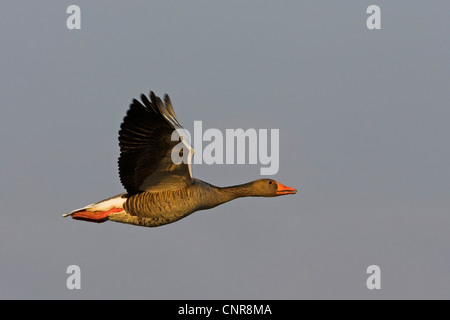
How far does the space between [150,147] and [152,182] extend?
31.9 inches

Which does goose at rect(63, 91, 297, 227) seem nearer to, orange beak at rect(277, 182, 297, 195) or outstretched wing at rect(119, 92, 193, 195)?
outstretched wing at rect(119, 92, 193, 195)

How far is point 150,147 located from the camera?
15844 mm

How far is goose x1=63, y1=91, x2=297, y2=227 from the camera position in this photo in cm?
1573

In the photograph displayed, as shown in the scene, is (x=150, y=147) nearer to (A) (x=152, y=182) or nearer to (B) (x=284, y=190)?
(A) (x=152, y=182)

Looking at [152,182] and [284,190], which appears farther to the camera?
[284,190]

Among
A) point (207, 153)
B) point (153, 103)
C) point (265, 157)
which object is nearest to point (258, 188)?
point (265, 157)

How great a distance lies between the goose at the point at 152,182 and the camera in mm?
15734

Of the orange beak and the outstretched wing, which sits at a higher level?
the outstretched wing

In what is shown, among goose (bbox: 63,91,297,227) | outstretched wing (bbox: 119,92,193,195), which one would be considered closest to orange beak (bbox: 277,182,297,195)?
goose (bbox: 63,91,297,227)

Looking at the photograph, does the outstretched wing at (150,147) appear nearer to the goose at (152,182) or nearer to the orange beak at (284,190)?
the goose at (152,182)

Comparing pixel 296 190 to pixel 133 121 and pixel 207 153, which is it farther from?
pixel 133 121

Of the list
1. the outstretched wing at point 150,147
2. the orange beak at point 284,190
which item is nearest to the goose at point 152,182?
the outstretched wing at point 150,147

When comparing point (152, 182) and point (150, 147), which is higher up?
point (150, 147)

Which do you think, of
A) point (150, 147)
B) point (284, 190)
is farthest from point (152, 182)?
point (284, 190)
